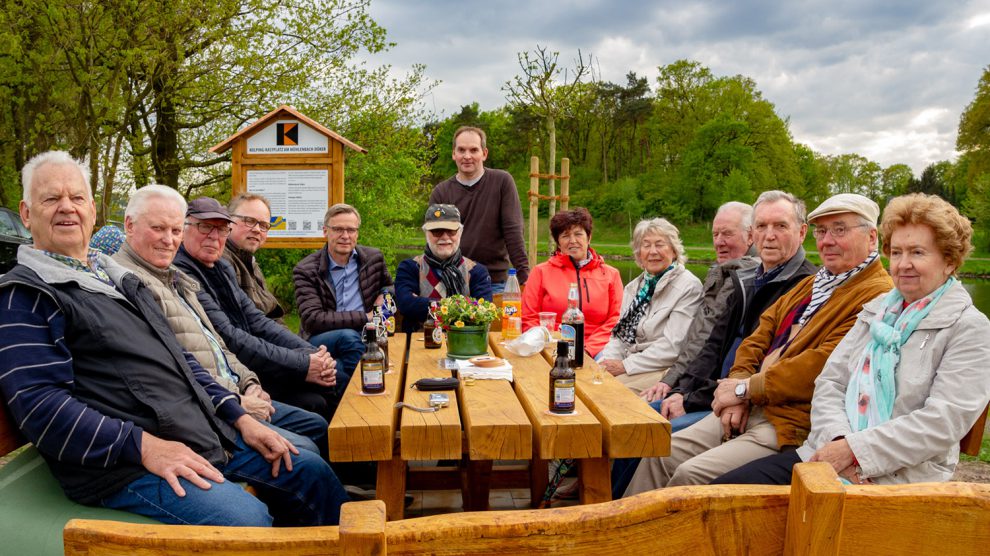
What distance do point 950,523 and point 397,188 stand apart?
971 cm

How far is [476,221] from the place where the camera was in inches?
198

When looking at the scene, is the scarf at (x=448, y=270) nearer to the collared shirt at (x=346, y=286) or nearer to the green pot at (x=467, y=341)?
the collared shirt at (x=346, y=286)

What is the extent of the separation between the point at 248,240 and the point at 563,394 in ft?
8.89

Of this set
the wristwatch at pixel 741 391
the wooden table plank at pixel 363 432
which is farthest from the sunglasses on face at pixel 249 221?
the wristwatch at pixel 741 391

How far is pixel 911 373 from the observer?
85.0 inches

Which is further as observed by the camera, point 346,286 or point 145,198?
point 346,286

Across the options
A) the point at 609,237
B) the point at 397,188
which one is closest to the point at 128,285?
the point at 397,188

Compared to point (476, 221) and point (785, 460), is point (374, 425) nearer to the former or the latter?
point (785, 460)

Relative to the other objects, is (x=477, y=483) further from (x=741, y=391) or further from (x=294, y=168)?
(x=294, y=168)

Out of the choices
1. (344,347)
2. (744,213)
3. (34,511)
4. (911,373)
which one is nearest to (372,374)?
(34,511)

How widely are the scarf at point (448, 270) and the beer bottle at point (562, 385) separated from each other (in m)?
2.12

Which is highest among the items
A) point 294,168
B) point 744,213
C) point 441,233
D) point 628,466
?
point 294,168

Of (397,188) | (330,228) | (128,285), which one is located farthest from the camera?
(397,188)

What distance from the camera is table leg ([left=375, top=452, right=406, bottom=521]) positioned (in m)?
2.36
